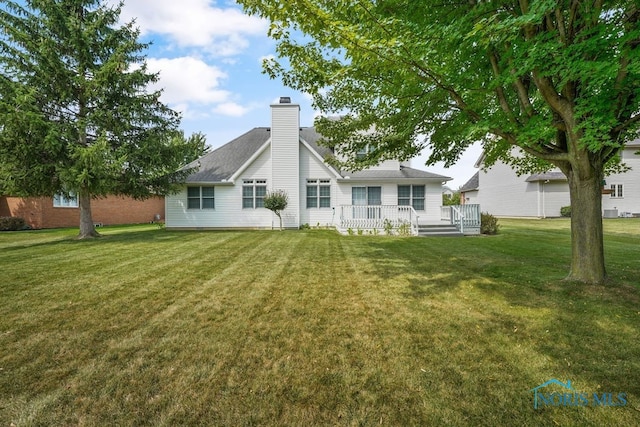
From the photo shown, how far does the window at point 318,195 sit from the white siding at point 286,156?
833 millimetres

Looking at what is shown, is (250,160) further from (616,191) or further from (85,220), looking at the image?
(616,191)

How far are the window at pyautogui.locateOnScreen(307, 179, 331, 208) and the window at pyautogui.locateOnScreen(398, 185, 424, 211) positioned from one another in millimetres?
4207

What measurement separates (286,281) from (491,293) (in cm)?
373

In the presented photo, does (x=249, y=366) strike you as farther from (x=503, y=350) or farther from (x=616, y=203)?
(x=616, y=203)

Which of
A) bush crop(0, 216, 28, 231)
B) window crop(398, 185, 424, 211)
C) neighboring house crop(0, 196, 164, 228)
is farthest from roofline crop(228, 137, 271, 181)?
bush crop(0, 216, 28, 231)

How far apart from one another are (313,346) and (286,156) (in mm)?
14646

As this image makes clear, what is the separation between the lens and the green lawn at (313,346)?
2.22m

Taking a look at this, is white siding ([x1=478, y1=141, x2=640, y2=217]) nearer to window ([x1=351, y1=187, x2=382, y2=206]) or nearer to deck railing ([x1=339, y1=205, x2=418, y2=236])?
window ([x1=351, y1=187, x2=382, y2=206])

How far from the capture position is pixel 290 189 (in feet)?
55.3

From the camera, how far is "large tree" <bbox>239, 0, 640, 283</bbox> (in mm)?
3904

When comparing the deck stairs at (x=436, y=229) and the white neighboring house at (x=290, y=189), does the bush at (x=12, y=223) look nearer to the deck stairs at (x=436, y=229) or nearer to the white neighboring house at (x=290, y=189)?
the white neighboring house at (x=290, y=189)

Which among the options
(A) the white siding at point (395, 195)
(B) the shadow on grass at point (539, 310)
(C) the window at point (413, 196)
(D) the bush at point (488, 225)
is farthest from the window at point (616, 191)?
(B) the shadow on grass at point (539, 310)

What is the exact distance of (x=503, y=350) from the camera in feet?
10.1

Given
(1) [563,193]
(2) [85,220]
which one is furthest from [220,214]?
(1) [563,193]
